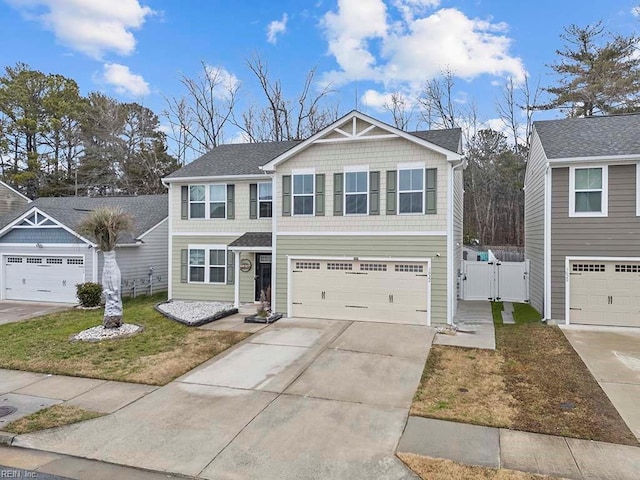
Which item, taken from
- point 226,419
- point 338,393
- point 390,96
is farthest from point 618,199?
point 390,96

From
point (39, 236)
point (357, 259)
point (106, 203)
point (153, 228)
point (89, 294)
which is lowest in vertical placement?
point (89, 294)

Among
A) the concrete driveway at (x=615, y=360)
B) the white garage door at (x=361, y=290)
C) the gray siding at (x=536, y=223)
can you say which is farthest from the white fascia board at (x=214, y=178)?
Answer: the concrete driveway at (x=615, y=360)

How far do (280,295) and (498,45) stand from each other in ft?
63.1

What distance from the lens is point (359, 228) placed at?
43.2 feet

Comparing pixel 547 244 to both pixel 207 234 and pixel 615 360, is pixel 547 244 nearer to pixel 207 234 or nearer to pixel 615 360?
pixel 615 360

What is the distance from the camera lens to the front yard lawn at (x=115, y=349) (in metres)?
8.83

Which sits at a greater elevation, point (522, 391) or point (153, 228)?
point (153, 228)

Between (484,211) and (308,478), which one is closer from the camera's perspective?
(308,478)

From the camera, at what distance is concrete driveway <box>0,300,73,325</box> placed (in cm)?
1480

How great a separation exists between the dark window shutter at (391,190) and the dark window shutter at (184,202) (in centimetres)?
843

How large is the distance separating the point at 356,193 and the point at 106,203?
1742 cm

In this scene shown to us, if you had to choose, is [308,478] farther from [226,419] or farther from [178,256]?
[178,256]

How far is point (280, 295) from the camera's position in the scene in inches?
551

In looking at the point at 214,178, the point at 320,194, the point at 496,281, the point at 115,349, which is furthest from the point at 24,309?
the point at 496,281
